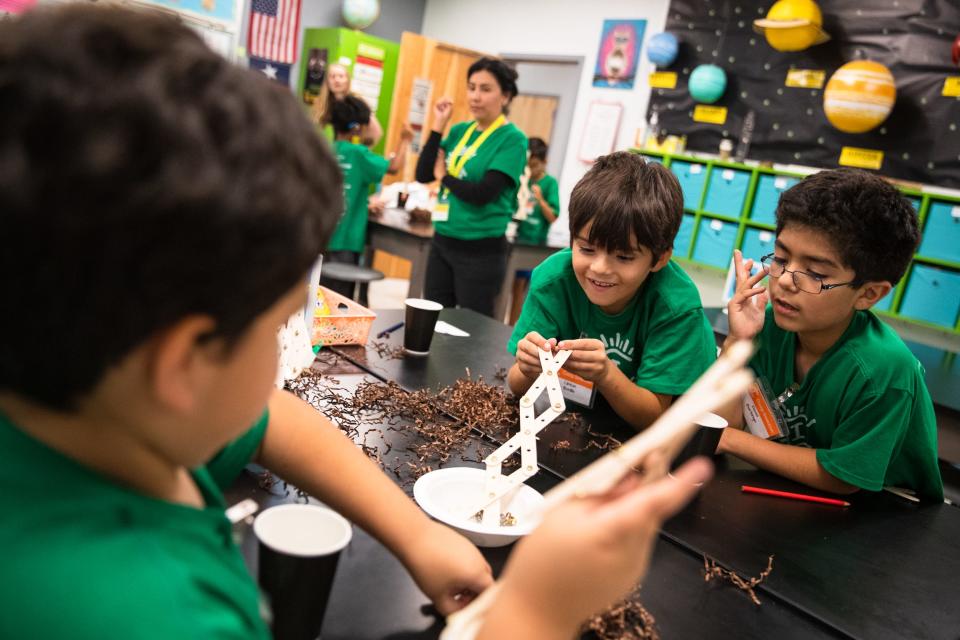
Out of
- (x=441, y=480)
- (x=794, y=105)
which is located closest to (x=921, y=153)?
(x=794, y=105)

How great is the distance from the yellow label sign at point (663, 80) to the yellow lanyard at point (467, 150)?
114 inches

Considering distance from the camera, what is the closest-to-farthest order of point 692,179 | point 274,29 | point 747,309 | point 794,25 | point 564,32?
point 747,309, point 794,25, point 692,179, point 564,32, point 274,29

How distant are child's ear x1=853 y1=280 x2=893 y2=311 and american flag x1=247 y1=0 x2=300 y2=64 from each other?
279 inches

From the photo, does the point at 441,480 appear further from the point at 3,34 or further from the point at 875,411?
the point at 875,411

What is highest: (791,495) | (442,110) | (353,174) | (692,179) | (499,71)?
(499,71)

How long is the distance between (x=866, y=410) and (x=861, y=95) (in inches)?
150

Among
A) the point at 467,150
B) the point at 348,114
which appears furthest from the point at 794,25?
the point at 348,114

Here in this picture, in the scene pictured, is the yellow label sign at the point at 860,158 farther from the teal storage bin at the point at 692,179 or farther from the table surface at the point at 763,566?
the table surface at the point at 763,566

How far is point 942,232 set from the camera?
4.37 metres

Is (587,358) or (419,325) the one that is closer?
(587,358)

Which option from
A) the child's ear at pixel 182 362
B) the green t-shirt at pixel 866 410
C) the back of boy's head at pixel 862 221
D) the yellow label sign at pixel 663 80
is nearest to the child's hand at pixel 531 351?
the green t-shirt at pixel 866 410

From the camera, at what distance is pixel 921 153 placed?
4660mm

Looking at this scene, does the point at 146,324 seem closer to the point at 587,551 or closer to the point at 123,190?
the point at 123,190

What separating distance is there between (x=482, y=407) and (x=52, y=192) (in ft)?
4.07
